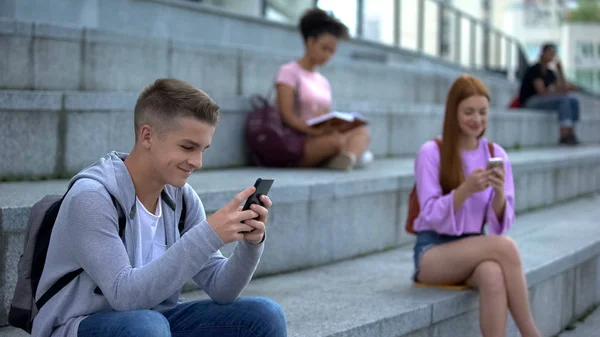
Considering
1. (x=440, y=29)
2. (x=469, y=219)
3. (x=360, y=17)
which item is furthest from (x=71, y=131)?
(x=440, y=29)

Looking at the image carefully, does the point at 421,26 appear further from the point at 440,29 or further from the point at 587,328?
the point at 587,328

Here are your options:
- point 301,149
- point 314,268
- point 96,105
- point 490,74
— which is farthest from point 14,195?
point 490,74

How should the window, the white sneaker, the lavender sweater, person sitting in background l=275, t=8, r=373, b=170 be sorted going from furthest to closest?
the window, the white sneaker, person sitting in background l=275, t=8, r=373, b=170, the lavender sweater

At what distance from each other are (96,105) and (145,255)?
2.65 m

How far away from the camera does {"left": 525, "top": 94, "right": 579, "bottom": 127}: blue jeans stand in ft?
39.7

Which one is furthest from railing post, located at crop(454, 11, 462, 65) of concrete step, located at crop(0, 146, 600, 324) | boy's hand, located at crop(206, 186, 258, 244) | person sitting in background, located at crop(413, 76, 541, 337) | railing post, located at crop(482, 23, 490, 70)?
boy's hand, located at crop(206, 186, 258, 244)

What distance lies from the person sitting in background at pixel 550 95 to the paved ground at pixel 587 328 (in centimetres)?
642

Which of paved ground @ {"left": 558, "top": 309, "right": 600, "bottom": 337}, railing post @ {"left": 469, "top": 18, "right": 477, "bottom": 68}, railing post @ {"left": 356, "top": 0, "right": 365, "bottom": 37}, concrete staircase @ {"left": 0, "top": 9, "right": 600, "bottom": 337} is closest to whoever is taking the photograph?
concrete staircase @ {"left": 0, "top": 9, "right": 600, "bottom": 337}

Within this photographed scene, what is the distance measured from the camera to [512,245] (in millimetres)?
4262

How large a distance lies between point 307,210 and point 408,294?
3.10ft

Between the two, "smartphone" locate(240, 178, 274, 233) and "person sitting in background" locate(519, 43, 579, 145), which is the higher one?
"person sitting in background" locate(519, 43, 579, 145)

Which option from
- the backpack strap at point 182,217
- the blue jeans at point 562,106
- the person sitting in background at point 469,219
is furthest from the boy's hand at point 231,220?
the blue jeans at point 562,106

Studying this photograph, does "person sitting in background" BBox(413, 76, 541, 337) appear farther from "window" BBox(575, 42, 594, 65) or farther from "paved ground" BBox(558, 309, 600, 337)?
"window" BBox(575, 42, 594, 65)

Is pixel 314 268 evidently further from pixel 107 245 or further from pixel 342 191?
pixel 107 245
